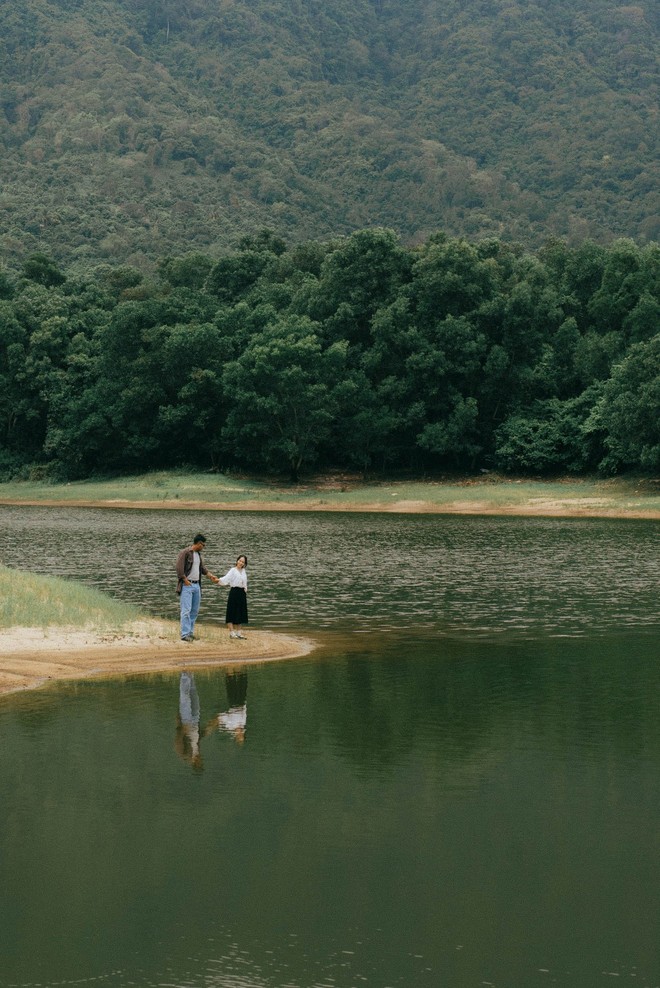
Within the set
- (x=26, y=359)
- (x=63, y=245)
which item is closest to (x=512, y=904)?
(x=26, y=359)

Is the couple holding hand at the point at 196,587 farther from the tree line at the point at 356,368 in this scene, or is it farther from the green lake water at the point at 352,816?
the tree line at the point at 356,368

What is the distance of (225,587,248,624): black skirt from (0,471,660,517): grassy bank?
50162mm

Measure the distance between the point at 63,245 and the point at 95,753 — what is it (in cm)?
16765

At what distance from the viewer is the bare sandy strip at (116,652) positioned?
22.5 meters

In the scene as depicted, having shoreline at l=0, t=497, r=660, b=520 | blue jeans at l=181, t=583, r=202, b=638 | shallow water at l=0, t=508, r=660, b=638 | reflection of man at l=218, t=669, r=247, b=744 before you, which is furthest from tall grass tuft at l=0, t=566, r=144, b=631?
shoreline at l=0, t=497, r=660, b=520

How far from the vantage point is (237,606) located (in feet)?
86.2

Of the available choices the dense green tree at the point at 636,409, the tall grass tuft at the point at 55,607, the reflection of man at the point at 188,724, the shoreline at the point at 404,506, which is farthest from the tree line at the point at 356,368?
the reflection of man at the point at 188,724

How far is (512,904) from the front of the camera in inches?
464

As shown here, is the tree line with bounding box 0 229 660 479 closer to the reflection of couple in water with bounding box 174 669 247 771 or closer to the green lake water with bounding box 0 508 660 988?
the green lake water with bounding box 0 508 660 988

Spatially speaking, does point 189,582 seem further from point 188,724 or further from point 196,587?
point 188,724

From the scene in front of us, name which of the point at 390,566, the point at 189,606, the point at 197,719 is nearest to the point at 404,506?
the point at 390,566

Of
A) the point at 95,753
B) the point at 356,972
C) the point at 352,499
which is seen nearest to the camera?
the point at 356,972

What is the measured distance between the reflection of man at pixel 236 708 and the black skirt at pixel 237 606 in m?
2.56

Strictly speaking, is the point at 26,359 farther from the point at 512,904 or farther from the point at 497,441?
the point at 512,904
